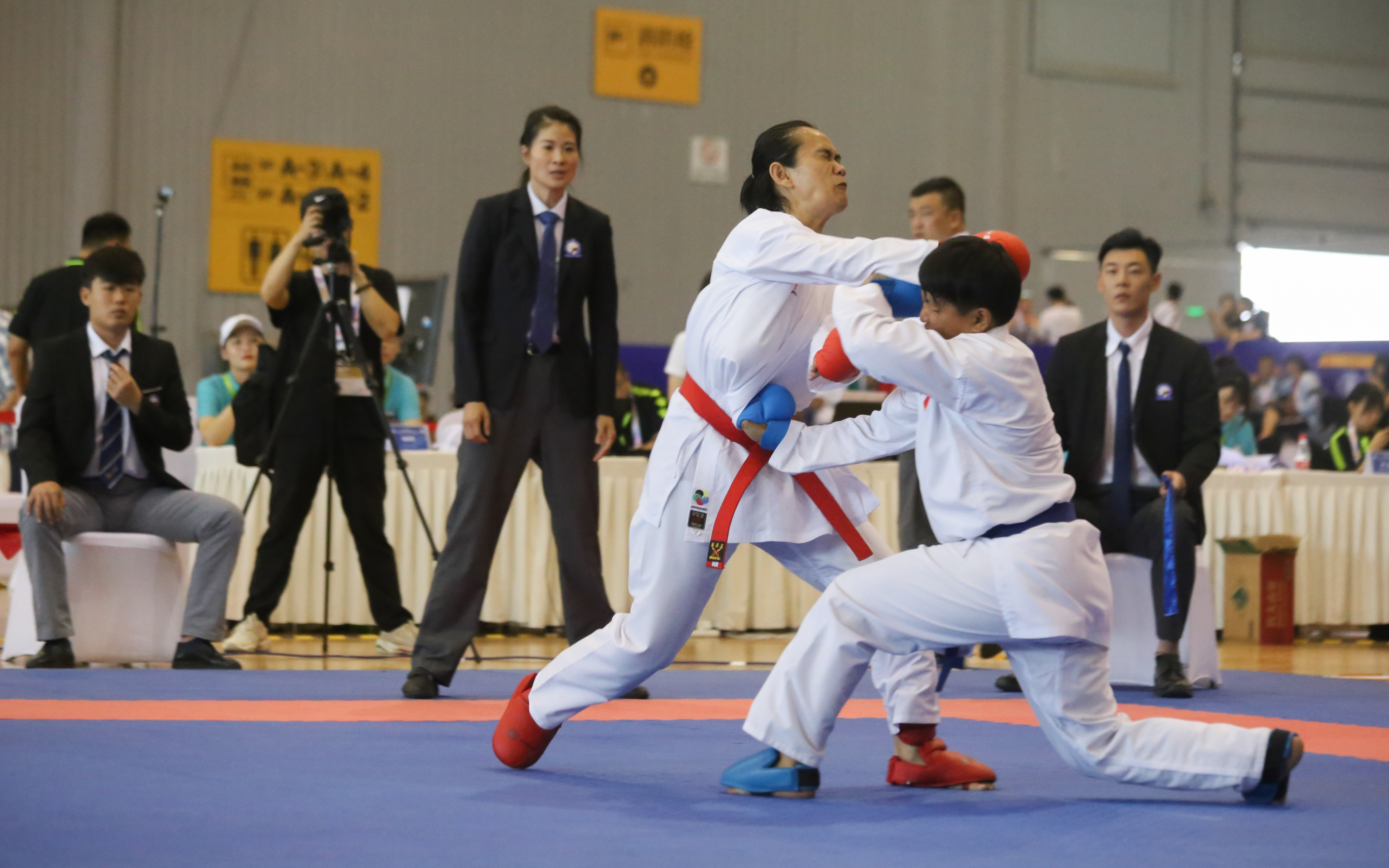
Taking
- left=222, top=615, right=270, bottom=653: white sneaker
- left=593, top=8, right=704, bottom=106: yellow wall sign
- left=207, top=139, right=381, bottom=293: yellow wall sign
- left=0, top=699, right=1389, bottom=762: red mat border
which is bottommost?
left=222, top=615, right=270, bottom=653: white sneaker

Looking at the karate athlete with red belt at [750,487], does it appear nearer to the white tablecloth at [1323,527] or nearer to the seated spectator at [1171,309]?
the white tablecloth at [1323,527]

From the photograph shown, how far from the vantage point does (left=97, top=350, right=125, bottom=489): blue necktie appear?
15.6 ft

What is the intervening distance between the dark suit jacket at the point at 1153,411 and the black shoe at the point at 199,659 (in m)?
2.94

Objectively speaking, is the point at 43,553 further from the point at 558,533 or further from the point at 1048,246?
the point at 1048,246

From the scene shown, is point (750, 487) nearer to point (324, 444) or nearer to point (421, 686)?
point (421, 686)

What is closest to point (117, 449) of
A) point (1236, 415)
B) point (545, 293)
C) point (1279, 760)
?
point (545, 293)

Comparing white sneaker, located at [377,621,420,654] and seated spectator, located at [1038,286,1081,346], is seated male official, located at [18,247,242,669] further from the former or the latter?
seated spectator, located at [1038,286,1081,346]

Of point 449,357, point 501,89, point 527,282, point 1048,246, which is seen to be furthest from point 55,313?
point 1048,246

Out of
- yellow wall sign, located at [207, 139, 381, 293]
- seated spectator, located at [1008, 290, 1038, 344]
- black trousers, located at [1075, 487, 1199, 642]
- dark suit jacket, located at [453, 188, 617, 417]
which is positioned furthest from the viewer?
seated spectator, located at [1008, 290, 1038, 344]

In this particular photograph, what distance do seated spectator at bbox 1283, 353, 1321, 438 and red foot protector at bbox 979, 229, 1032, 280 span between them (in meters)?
7.95

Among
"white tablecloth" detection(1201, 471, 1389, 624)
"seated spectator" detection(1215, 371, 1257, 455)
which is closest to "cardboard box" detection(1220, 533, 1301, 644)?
"white tablecloth" detection(1201, 471, 1389, 624)

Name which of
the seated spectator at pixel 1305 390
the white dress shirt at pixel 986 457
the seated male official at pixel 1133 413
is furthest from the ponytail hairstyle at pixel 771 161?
the seated spectator at pixel 1305 390

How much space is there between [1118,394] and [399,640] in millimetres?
2784

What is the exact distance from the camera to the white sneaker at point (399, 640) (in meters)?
Answer: 5.28
